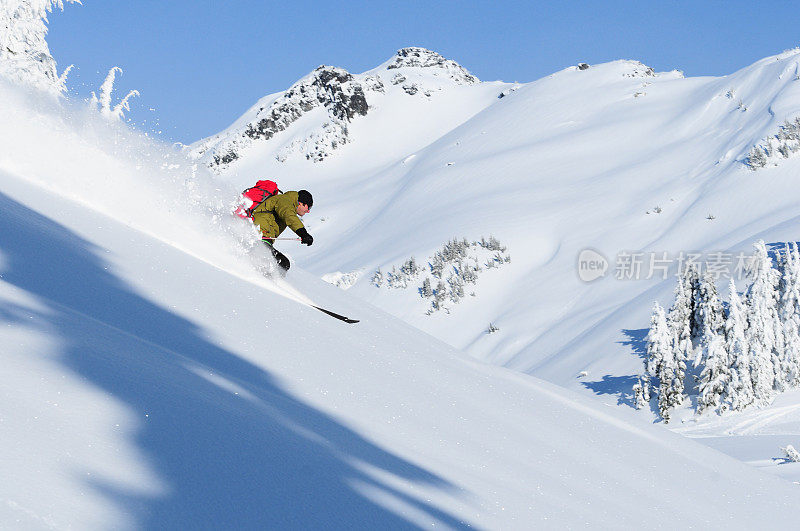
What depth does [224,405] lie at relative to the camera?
11.1 ft

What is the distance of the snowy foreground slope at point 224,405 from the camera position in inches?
94.0

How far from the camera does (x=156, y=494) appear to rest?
2.25m

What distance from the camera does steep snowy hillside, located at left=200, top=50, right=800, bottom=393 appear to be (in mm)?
27625

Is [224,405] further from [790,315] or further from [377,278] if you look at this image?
[377,278]

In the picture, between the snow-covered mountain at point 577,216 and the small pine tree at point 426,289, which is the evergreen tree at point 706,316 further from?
the small pine tree at point 426,289

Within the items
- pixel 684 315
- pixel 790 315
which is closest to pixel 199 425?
pixel 684 315

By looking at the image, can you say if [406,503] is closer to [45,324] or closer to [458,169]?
[45,324]

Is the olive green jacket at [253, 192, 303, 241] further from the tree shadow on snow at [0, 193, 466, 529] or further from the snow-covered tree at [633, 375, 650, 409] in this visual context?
the snow-covered tree at [633, 375, 650, 409]

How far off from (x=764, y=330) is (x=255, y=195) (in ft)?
56.1

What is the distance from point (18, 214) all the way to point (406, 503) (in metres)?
3.73

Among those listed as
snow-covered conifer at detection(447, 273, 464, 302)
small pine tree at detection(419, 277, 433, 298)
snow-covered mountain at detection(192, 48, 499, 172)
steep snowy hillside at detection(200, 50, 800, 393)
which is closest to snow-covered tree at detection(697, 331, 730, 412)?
steep snowy hillside at detection(200, 50, 800, 393)

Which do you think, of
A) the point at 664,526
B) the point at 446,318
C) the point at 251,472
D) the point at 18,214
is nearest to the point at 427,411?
the point at 664,526

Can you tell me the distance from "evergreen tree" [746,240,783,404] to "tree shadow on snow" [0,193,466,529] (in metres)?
19.1

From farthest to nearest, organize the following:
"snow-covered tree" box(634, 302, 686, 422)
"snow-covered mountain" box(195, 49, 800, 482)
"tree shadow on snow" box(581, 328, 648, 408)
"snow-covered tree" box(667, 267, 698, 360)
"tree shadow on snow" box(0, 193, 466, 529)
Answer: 1. "snow-covered mountain" box(195, 49, 800, 482)
2. "tree shadow on snow" box(581, 328, 648, 408)
3. "snow-covered tree" box(667, 267, 698, 360)
4. "snow-covered tree" box(634, 302, 686, 422)
5. "tree shadow on snow" box(0, 193, 466, 529)
